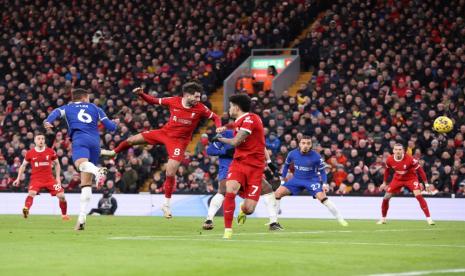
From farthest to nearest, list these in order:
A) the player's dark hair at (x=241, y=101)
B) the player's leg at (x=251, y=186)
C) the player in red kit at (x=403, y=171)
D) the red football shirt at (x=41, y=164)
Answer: the red football shirt at (x=41, y=164)
the player in red kit at (x=403, y=171)
the player's leg at (x=251, y=186)
the player's dark hair at (x=241, y=101)

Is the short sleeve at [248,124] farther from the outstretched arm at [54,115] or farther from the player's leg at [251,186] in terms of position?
the outstretched arm at [54,115]

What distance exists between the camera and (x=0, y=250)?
12445mm

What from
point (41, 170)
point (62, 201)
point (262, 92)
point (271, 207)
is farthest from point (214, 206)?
point (262, 92)

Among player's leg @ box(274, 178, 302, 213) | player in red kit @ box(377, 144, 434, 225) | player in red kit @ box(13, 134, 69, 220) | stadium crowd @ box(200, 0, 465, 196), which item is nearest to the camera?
player's leg @ box(274, 178, 302, 213)

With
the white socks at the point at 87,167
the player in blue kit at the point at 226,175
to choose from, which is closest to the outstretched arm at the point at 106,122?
the white socks at the point at 87,167

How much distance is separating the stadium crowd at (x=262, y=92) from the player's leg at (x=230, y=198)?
46.5 feet

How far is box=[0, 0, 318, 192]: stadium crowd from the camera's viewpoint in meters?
36.0

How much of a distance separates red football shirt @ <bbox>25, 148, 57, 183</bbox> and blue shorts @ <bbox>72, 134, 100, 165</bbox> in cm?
734

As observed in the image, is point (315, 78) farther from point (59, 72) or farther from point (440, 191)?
point (59, 72)

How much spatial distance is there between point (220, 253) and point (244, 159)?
310cm

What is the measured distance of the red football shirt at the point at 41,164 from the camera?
81.8ft

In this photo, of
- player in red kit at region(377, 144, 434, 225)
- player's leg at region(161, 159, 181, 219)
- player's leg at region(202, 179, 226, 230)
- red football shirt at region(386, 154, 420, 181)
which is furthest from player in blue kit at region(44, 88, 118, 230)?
red football shirt at region(386, 154, 420, 181)

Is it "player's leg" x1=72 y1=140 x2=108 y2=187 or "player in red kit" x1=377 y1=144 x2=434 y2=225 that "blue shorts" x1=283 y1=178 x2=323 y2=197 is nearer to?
"player in red kit" x1=377 y1=144 x2=434 y2=225

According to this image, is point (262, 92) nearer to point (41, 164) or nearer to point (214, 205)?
point (41, 164)
